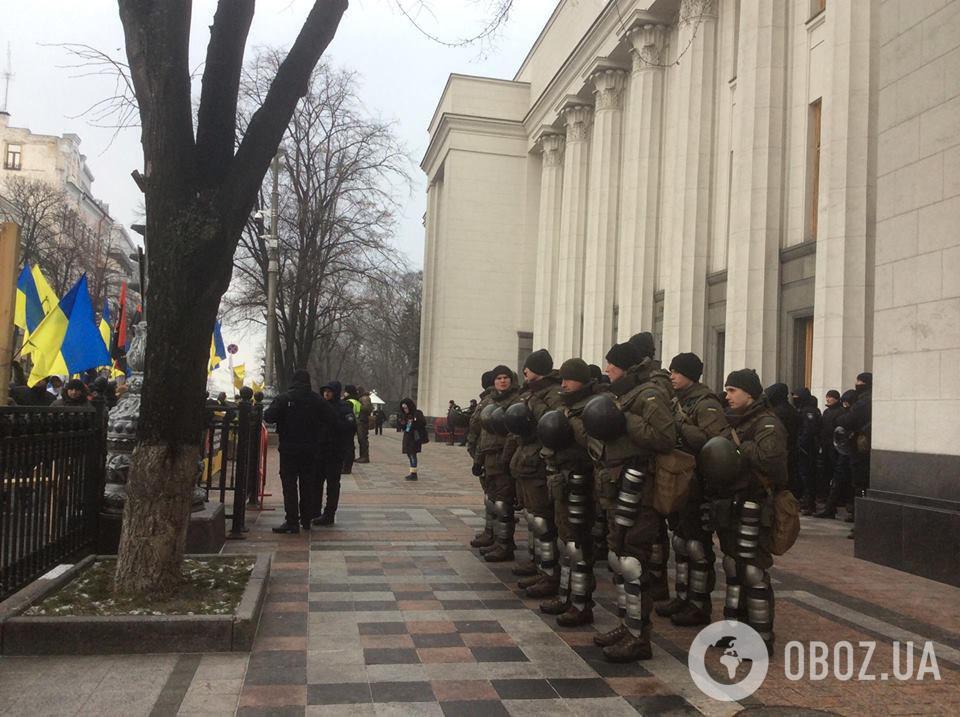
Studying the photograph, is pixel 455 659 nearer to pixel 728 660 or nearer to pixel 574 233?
pixel 728 660

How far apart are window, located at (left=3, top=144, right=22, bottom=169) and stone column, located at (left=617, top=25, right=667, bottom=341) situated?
66.9 metres

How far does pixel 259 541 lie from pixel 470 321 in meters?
32.2

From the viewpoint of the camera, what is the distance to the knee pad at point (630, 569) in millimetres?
5238

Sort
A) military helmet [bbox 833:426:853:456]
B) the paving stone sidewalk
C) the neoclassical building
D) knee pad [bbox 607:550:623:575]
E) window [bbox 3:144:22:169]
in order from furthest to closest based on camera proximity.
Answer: window [bbox 3:144:22:169]
military helmet [bbox 833:426:853:456]
the neoclassical building
knee pad [bbox 607:550:623:575]
the paving stone sidewalk

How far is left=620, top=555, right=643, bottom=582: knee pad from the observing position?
5238 millimetres

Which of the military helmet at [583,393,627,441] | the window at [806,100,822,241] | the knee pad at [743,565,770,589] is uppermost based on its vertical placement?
the window at [806,100,822,241]

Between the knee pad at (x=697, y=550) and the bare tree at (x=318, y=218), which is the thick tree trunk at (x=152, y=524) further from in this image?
the bare tree at (x=318, y=218)

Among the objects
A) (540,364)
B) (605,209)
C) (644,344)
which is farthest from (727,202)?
(644,344)

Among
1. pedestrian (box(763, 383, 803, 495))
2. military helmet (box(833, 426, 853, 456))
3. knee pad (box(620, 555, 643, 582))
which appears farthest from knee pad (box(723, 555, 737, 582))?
military helmet (box(833, 426, 853, 456))

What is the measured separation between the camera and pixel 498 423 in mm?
7750

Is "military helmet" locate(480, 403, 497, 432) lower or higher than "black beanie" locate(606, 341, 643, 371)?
lower

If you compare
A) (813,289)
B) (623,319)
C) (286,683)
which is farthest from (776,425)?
(623,319)

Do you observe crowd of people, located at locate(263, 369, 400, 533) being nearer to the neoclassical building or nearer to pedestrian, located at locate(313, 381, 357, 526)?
pedestrian, located at locate(313, 381, 357, 526)

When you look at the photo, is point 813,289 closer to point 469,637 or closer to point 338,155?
point 469,637
